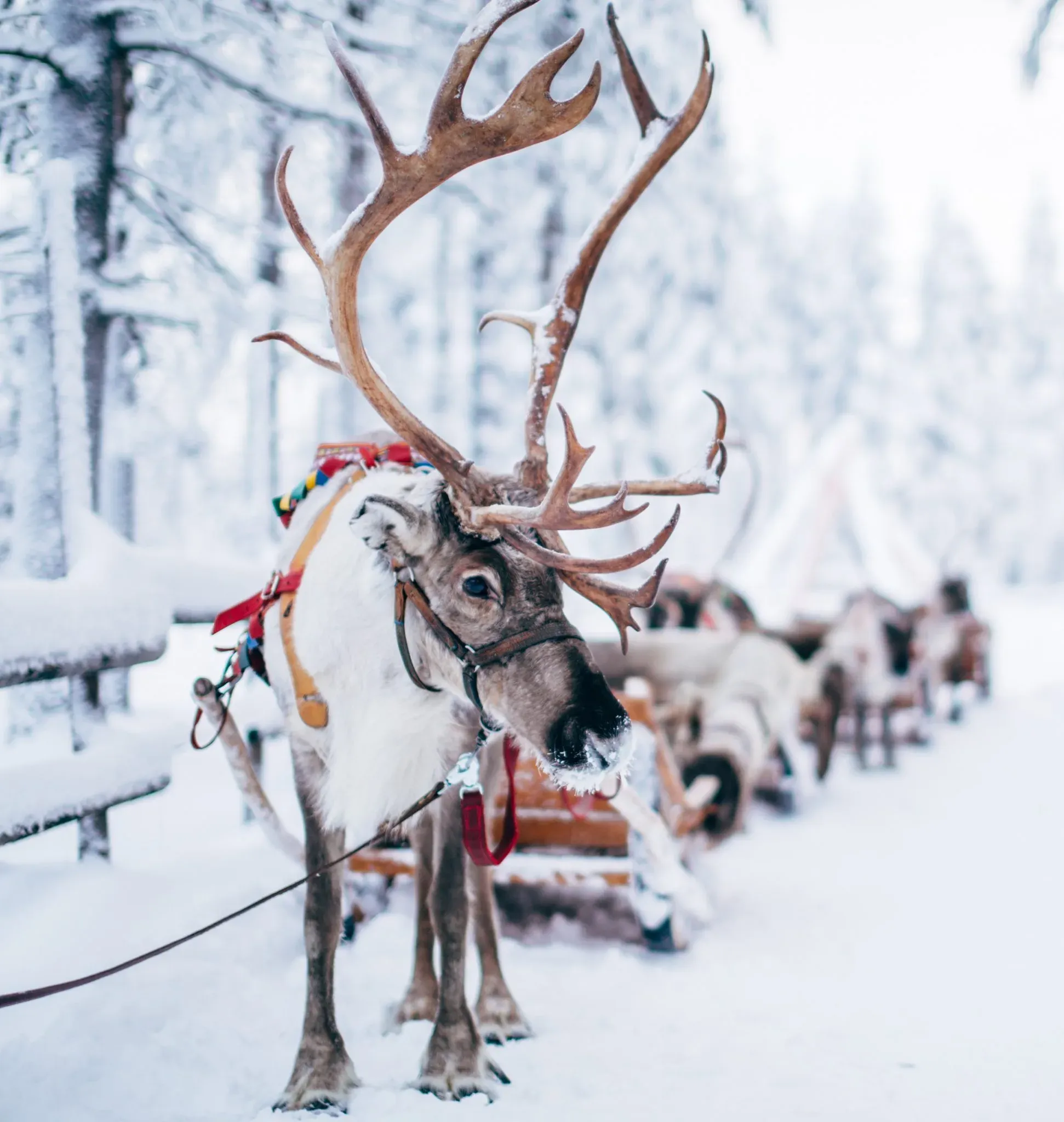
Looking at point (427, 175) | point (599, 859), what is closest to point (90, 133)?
point (427, 175)

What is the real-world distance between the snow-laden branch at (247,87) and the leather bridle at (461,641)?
3191mm

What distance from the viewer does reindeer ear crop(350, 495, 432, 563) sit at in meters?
2.25

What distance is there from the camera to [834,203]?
29609 mm

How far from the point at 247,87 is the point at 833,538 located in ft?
43.7

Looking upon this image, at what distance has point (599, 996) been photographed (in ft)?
10.2

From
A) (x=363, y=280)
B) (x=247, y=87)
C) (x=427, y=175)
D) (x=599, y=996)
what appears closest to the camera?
(x=427, y=175)

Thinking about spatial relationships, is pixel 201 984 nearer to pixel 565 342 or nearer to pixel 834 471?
pixel 565 342

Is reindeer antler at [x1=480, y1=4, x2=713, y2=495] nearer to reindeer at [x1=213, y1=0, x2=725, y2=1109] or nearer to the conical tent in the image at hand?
reindeer at [x1=213, y1=0, x2=725, y2=1109]

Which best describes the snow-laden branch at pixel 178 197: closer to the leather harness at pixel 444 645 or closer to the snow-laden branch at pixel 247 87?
the snow-laden branch at pixel 247 87

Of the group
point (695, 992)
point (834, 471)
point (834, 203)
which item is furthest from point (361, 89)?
point (834, 203)

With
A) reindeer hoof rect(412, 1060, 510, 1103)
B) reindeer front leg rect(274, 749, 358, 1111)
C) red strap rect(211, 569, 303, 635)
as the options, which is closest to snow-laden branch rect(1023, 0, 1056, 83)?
red strap rect(211, 569, 303, 635)

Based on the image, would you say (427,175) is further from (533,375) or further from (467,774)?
(467,774)

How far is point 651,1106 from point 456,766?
1.04 m

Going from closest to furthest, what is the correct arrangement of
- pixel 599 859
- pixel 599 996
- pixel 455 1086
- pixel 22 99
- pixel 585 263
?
1. pixel 455 1086
2. pixel 585 263
3. pixel 599 996
4. pixel 599 859
5. pixel 22 99
